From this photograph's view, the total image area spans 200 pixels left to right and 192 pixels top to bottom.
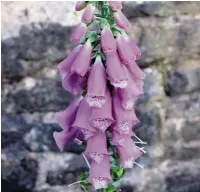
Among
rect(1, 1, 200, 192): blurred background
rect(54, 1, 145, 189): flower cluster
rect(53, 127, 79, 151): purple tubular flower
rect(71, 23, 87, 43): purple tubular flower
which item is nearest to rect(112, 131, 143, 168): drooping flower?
rect(54, 1, 145, 189): flower cluster

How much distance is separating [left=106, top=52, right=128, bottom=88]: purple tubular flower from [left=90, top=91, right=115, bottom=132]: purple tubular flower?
50 mm

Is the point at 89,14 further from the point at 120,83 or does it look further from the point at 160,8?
the point at 160,8

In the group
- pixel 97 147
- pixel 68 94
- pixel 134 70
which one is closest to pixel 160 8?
pixel 68 94

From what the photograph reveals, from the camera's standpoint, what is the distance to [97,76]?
112 cm

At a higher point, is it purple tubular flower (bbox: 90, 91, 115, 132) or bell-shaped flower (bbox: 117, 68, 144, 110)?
bell-shaped flower (bbox: 117, 68, 144, 110)

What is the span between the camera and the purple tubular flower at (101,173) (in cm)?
118

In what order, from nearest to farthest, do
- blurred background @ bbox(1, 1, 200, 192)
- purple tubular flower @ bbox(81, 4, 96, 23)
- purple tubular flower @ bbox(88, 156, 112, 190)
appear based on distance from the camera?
1. purple tubular flower @ bbox(81, 4, 96, 23)
2. purple tubular flower @ bbox(88, 156, 112, 190)
3. blurred background @ bbox(1, 1, 200, 192)

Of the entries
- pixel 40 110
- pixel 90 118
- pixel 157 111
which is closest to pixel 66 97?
pixel 40 110

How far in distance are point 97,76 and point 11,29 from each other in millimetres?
701

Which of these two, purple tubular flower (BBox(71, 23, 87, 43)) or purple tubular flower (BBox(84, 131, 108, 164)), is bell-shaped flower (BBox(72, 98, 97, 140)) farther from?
purple tubular flower (BBox(71, 23, 87, 43))

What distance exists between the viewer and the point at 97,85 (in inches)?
43.6

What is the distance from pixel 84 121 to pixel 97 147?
2.5 inches

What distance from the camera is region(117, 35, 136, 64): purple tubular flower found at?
111 cm

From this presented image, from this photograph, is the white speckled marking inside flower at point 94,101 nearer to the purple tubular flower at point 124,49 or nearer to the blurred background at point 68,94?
the purple tubular flower at point 124,49
